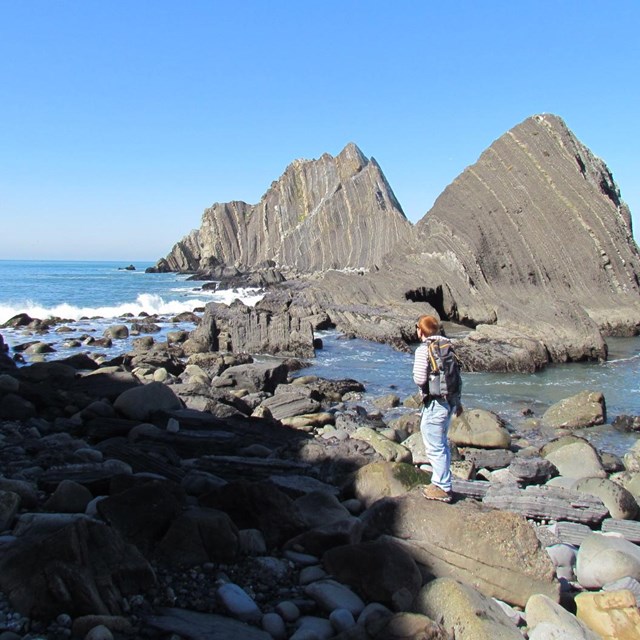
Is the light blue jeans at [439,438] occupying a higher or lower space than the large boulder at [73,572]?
higher

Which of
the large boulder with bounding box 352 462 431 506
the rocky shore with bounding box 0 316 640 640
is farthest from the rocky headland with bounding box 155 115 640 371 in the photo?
the large boulder with bounding box 352 462 431 506

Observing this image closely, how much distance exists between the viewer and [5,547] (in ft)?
11.9

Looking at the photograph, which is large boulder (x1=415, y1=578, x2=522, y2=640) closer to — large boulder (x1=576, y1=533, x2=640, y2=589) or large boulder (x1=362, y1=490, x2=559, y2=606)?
large boulder (x1=362, y1=490, x2=559, y2=606)

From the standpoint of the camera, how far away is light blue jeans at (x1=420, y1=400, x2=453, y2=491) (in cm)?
521

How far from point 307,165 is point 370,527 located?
75.2 metres

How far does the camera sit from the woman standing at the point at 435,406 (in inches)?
202

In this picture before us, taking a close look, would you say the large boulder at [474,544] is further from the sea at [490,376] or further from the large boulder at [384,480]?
the sea at [490,376]

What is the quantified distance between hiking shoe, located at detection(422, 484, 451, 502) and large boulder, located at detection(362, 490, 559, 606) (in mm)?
380

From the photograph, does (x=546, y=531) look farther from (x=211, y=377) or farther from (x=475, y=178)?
(x=475, y=178)


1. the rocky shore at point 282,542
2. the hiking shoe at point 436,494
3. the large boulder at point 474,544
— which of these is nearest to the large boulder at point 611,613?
the rocky shore at point 282,542

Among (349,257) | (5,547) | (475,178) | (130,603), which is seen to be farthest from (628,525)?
(349,257)

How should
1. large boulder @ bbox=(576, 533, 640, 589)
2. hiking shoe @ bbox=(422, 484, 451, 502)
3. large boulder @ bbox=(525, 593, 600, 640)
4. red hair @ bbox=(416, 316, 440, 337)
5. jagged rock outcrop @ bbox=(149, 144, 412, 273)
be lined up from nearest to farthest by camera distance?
large boulder @ bbox=(525, 593, 600, 640)
large boulder @ bbox=(576, 533, 640, 589)
hiking shoe @ bbox=(422, 484, 451, 502)
red hair @ bbox=(416, 316, 440, 337)
jagged rock outcrop @ bbox=(149, 144, 412, 273)

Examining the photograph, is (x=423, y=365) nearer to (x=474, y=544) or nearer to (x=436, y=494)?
(x=436, y=494)

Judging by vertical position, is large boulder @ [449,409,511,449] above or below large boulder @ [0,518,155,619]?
below
